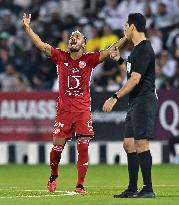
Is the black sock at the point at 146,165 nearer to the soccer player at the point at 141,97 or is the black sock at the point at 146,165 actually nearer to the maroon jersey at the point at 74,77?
the soccer player at the point at 141,97

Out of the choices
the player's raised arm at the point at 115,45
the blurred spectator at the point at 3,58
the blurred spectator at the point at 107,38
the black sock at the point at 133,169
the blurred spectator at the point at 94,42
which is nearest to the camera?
the black sock at the point at 133,169

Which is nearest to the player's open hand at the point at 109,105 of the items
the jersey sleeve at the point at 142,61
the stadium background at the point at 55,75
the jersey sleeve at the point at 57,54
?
the jersey sleeve at the point at 142,61

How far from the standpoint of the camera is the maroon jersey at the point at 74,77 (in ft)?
46.5

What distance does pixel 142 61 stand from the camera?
499 inches

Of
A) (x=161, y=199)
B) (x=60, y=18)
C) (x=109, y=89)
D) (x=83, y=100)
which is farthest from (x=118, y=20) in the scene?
(x=161, y=199)

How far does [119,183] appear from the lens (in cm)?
1634

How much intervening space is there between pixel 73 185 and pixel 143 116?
11.1 ft

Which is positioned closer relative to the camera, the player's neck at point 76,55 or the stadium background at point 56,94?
the player's neck at point 76,55

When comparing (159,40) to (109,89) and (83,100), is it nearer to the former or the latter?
(109,89)

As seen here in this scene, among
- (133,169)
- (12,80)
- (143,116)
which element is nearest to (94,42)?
(12,80)

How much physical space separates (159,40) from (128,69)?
11.9m

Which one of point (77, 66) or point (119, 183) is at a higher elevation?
point (77, 66)

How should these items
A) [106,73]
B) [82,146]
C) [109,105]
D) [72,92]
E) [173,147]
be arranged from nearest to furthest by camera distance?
[109,105], [82,146], [72,92], [173,147], [106,73]

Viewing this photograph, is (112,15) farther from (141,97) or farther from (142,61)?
(142,61)
